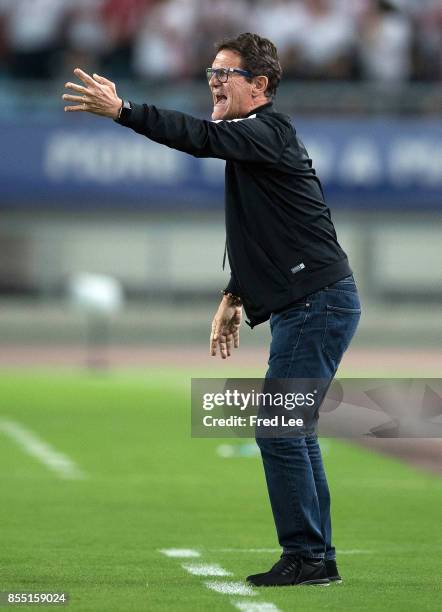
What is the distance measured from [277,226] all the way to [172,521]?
309 cm

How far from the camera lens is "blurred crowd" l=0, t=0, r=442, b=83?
2627cm

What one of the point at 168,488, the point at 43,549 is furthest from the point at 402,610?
the point at 168,488

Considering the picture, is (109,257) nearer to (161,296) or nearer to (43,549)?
(161,296)

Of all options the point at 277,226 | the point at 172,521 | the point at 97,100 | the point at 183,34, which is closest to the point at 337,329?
the point at 277,226

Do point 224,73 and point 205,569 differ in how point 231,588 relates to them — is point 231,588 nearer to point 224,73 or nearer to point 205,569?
point 205,569

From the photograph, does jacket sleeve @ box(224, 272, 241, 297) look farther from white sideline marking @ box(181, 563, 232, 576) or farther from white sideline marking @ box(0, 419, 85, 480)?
white sideline marking @ box(0, 419, 85, 480)

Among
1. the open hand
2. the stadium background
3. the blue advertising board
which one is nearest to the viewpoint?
the open hand

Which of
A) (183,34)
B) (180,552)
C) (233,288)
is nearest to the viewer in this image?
(233,288)

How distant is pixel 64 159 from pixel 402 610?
69.4 ft

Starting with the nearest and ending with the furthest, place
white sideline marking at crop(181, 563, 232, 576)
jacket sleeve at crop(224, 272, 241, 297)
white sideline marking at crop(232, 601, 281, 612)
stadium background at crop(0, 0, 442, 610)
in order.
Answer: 1. white sideline marking at crop(232, 601, 281, 612)
2. jacket sleeve at crop(224, 272, 241, 297)
3. white sideline marking at crop(181, 563, 232, 576)
4. stadium background at crop(0, 0, 442, 610)

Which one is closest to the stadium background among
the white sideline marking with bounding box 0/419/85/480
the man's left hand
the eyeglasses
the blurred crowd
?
the blurred crowd

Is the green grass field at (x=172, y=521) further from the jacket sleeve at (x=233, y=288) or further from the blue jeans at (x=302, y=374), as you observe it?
the jacket sleeve at (x=233, y=288)

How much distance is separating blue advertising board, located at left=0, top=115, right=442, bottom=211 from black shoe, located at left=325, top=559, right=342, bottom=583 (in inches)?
793

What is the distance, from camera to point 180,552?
25.1 ft
